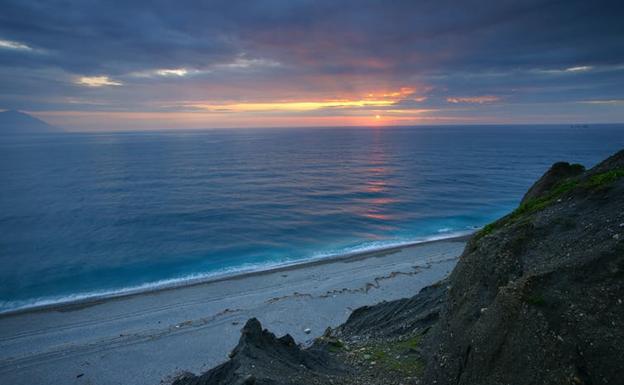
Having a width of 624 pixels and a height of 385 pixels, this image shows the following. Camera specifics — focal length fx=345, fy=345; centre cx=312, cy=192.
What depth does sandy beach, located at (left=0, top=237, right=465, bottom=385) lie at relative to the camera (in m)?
18.0

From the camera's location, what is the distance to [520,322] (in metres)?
6.92

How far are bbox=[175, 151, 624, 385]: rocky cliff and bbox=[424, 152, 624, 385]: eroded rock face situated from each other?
18 mm

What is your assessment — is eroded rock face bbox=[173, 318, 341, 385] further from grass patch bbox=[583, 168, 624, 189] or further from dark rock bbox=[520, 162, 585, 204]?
dark rock bbox=[520, 162, 585, 204]

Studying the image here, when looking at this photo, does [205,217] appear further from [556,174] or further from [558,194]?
[558,194]

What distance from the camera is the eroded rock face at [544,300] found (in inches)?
236

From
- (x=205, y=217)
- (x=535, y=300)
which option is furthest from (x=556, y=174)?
(x=205, y=217)

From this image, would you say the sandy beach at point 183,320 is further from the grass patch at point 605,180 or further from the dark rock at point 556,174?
the grass patch at point 605,180

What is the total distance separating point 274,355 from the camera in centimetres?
1108

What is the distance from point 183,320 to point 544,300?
70.6 feet

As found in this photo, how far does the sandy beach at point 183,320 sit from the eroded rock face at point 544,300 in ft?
42.9

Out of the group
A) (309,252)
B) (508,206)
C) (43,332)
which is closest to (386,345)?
(43,332)

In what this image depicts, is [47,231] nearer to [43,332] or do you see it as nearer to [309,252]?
[43,332]

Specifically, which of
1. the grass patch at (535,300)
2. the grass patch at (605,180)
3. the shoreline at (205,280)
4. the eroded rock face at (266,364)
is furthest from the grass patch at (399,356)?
the shoreline at (205,280)

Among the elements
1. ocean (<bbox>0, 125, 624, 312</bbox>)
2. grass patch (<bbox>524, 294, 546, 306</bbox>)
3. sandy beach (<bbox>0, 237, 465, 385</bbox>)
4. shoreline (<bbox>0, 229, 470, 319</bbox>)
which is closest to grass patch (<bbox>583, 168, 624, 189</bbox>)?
grass patch (<bbox>524, 294, 546, 306</bbox>)
